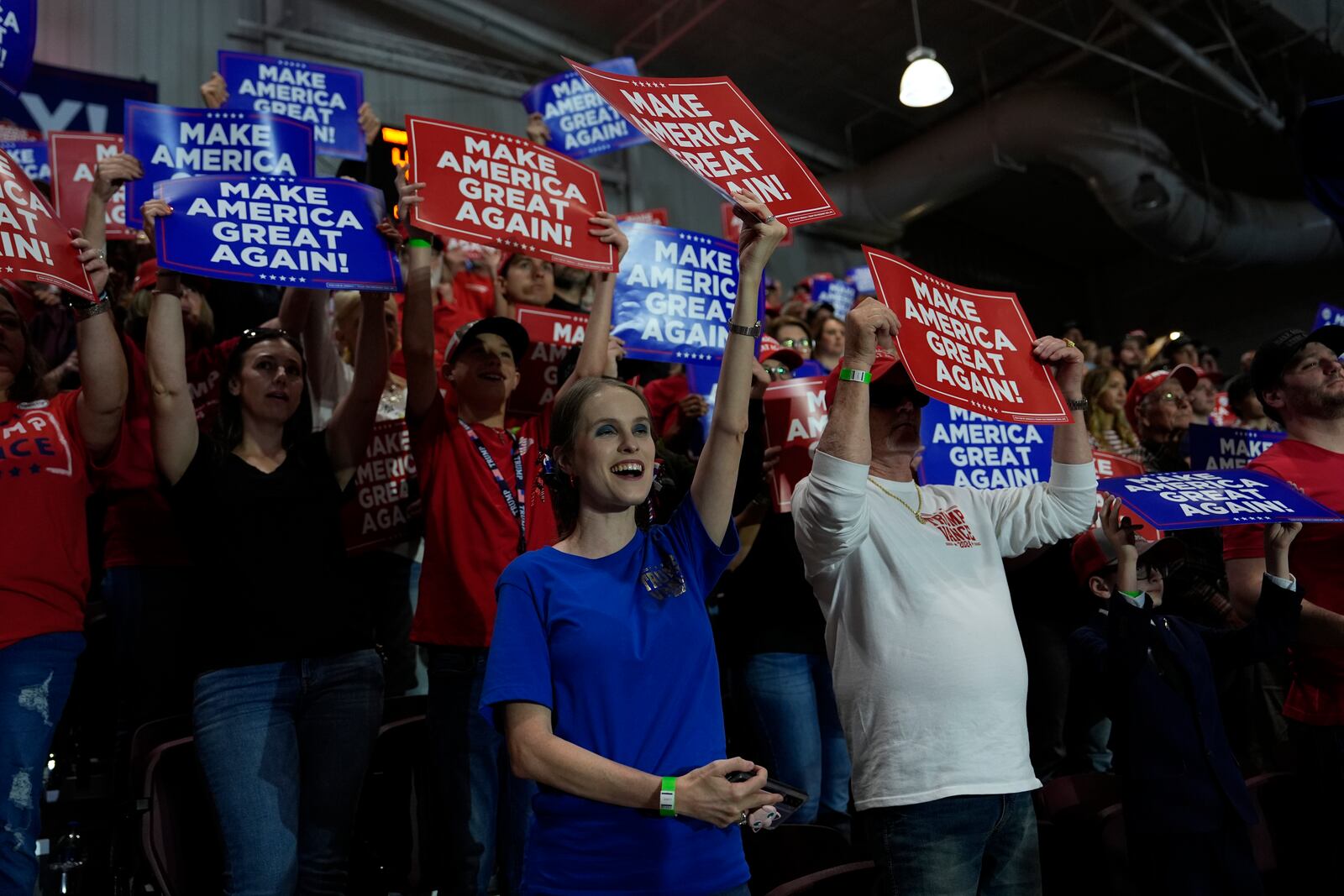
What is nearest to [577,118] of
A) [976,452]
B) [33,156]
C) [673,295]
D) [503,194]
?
[33,156]

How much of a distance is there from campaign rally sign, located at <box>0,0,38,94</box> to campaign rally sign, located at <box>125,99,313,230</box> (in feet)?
1.15

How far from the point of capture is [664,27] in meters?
13.4

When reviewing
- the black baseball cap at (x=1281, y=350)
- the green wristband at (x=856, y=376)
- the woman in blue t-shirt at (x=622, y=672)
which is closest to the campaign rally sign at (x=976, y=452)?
the black baseball cap at (x=1281, y=350)

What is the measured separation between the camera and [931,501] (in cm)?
280

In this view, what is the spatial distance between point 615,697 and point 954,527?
1.18 meters

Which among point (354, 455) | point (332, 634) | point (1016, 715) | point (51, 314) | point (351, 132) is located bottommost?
point (1016, 715)

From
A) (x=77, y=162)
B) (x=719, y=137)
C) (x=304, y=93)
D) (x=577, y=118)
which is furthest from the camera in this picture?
(x=577, y=118)

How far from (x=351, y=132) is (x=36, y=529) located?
166 inches

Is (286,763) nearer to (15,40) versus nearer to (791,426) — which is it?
(791,426)

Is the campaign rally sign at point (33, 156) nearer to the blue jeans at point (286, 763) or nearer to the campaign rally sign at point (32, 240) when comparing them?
the campaign rally sign at point (32, 240)

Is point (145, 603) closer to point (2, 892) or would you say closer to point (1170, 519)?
point (2, 892)

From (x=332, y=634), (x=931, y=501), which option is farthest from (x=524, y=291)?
(x=931, y=501)

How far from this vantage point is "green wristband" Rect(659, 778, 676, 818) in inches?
67.9

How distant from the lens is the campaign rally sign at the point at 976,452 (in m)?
4.11
